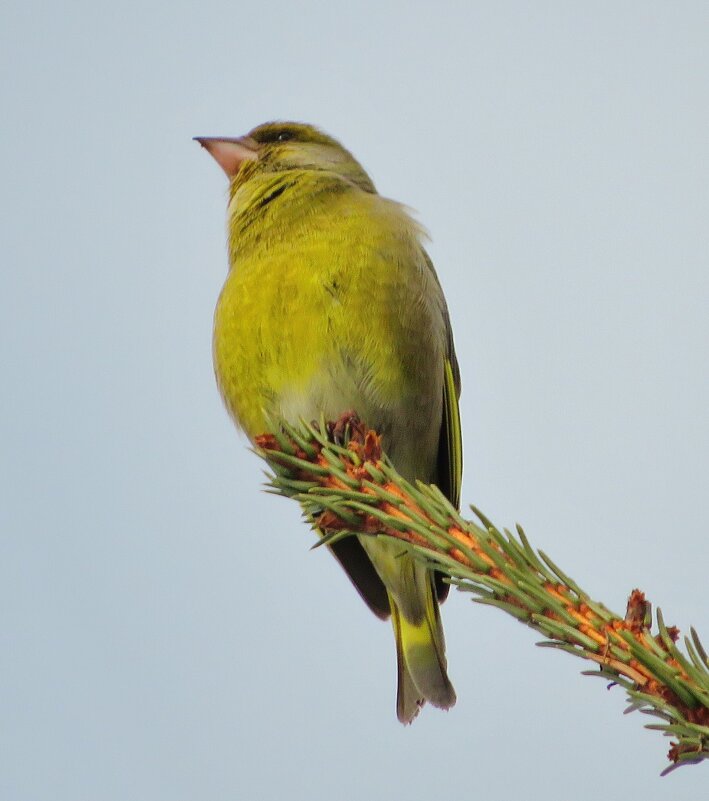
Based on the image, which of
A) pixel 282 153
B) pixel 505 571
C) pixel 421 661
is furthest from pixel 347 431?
pixel 282 153

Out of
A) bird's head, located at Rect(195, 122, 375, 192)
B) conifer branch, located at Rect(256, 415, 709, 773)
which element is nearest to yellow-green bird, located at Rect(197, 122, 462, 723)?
bird's head, located at Rect(195, 122, 375, 192)

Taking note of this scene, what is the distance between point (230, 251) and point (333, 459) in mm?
1732

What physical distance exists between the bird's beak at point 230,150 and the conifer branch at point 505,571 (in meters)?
2.25

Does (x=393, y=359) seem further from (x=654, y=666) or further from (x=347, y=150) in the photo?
(x=654, y=666)

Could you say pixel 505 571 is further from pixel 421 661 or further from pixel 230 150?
pixel 230 150

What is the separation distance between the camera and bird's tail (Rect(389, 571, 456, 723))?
3758 millimetres

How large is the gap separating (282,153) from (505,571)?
3.15 m

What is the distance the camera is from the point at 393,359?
3.70 meters

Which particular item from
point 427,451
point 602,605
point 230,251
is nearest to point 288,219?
point 230,251

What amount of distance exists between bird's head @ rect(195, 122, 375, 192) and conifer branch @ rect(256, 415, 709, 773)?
209 centimetres

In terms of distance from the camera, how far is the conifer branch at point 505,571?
1662 millimetres

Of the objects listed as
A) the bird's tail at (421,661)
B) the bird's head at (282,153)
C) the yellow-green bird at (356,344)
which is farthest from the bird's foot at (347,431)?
the bird's head at (282,153)

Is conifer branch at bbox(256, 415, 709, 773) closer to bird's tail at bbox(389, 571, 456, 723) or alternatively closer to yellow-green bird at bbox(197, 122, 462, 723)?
yellow-green bird at bbox(197, 122, 462, 723)

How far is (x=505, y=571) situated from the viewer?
1.98 meters
